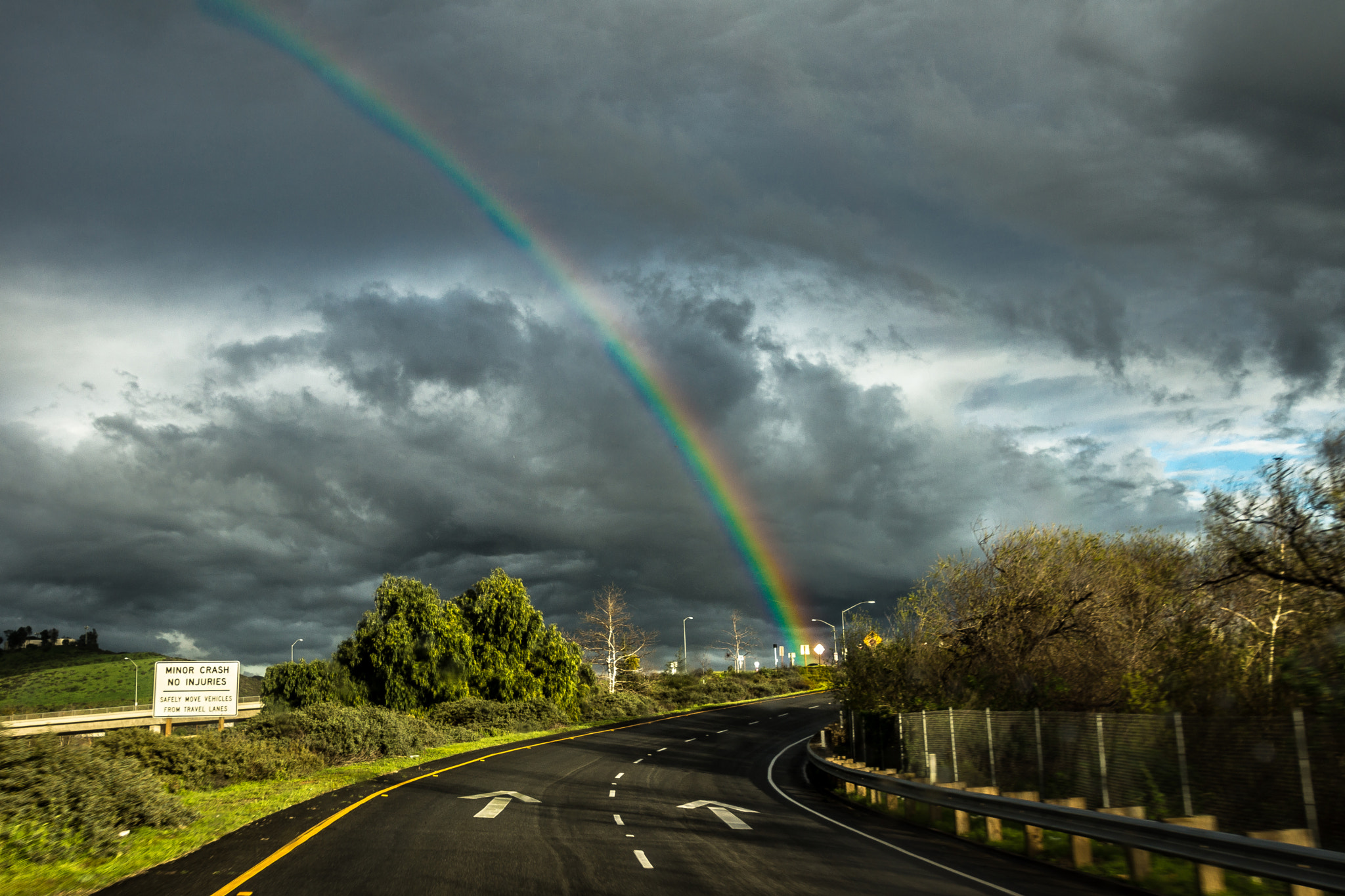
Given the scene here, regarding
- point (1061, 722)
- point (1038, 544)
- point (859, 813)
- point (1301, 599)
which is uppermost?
point (1038, 544)

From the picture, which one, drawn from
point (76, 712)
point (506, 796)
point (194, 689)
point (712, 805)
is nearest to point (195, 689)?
point (194, 689)

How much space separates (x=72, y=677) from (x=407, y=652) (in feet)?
379

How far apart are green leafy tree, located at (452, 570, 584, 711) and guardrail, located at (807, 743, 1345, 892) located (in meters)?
49.7

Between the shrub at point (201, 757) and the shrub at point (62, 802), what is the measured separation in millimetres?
6587

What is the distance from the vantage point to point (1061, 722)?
17641mm

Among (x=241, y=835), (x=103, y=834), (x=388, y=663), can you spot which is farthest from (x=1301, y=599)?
(x=388, y=663)

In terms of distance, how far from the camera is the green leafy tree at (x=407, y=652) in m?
62.6

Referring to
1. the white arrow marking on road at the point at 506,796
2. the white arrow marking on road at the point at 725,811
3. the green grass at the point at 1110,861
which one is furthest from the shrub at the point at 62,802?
the green grass at the point at 1110,861

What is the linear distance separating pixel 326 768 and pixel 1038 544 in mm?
23262

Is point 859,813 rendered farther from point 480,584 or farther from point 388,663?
point 480,584

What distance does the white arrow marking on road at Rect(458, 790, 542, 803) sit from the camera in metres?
22.9

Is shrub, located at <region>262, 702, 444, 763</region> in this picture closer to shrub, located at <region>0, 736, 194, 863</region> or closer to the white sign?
the white sign

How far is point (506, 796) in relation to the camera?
23.9m

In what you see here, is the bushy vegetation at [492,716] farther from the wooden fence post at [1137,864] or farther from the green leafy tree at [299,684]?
the wooden fence post at [1137,864]
